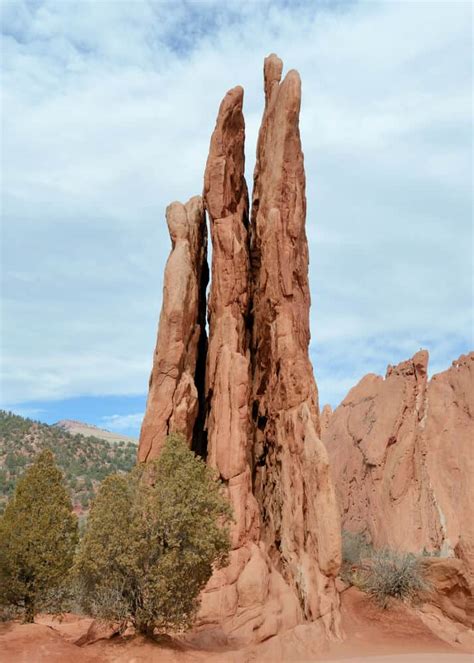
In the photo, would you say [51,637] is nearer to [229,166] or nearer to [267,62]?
[229,166]

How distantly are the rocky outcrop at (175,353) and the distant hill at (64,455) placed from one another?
32.4 meters

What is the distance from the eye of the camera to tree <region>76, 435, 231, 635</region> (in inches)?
670

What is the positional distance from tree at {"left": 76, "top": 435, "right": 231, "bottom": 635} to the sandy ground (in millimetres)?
811

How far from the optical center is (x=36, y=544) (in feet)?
69.2

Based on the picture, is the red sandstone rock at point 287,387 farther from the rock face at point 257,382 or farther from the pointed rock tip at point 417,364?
the pointed rock tip at point 417,364

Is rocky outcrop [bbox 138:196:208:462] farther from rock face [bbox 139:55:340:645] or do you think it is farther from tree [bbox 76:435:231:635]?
tree [bbox 76:435:231:635]

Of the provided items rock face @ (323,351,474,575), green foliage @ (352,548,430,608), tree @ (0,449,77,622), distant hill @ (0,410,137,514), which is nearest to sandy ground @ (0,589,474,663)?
green foliage @ (352,548,430,608)

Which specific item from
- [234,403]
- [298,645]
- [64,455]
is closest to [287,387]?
[234,403]

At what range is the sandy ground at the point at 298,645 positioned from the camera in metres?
16.5

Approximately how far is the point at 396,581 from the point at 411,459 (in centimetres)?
701

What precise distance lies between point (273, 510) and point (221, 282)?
7.62 m

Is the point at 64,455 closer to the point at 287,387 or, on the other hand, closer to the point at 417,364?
the point at 417,364

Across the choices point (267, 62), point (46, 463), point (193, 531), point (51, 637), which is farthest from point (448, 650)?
point (267, 62)

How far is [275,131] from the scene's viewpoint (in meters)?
26.0
